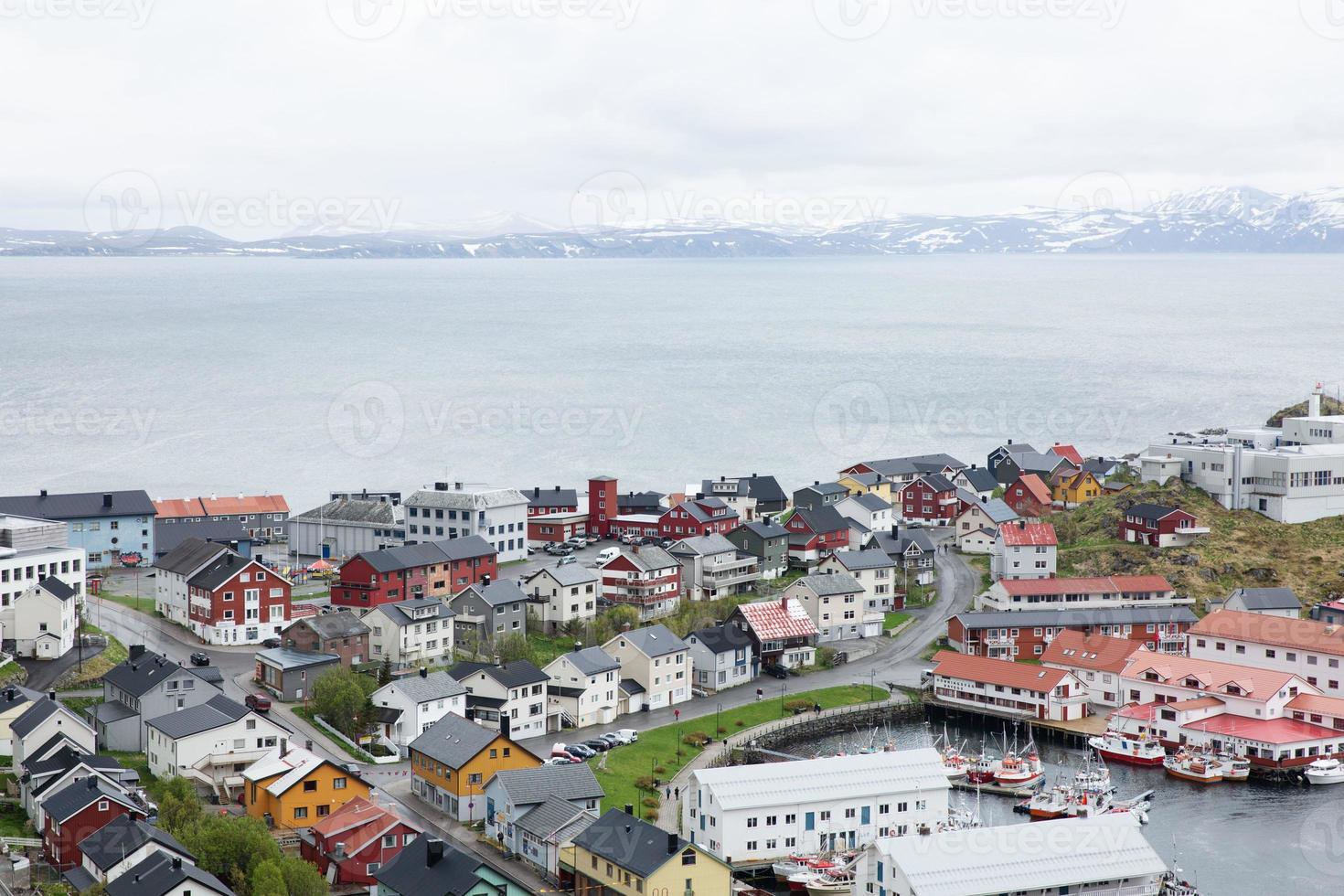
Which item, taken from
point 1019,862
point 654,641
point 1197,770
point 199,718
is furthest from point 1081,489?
point 199,718

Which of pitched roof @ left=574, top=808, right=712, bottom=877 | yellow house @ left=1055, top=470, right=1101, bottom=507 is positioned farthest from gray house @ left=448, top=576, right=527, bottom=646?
yellow house @ left=1055, top=470, right=1101, bottom=507

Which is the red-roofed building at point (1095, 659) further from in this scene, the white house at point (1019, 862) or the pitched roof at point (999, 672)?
the white house at point (1019, 862)

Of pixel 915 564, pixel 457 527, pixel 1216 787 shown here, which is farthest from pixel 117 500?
pixel 1216 787

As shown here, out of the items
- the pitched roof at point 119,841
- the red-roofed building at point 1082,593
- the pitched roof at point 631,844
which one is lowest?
the red-roofed building at point 1082,593

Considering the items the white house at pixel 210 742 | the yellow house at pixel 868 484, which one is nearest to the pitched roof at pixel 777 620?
the white house at pixel 210 742

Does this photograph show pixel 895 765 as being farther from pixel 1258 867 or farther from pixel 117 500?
pixel 117 500

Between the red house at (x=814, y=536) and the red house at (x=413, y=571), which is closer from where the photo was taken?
the red house at (x=413, y=571)

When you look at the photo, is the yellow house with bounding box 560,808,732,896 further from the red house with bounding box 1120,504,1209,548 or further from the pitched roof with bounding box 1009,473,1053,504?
the pitched roof with bounding box 1009,473,1053,504

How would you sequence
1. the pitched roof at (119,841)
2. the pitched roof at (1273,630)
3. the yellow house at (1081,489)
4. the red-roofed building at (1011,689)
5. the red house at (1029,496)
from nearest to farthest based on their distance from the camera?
the pitched roof at (119,841) < the red-roofed building at (1011,689) < the pitched roof at (1273,630) < the red house at (1029,496) < the yellow house at (1081,489)

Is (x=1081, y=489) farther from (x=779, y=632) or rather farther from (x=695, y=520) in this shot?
(x=779, y=632)
